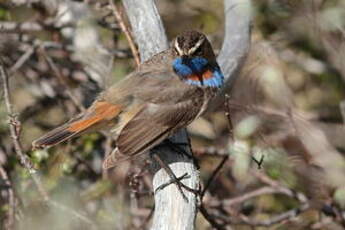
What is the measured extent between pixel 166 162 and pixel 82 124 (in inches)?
30.6

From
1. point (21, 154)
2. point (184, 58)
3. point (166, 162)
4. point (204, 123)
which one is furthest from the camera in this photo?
point (204, 123)

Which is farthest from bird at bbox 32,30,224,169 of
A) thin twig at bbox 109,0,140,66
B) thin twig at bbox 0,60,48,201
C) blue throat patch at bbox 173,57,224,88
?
thin twig at bbox 109,0,140,66

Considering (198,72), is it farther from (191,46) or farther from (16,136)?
(16,136)

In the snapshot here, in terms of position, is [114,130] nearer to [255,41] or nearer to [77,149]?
[77,149]

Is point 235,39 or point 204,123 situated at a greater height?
point 235,39

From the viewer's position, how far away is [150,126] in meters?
5.59

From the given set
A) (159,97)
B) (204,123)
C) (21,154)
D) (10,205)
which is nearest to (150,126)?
(159,97)

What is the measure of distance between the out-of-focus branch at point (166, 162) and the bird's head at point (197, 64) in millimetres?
154

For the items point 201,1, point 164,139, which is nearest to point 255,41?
point 201,1

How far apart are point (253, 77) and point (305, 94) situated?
1525 mm

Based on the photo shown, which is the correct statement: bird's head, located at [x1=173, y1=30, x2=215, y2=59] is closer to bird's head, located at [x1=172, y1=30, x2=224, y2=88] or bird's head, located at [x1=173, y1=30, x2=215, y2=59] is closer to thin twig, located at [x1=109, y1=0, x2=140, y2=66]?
bird's head, located at [x1=172, y1=30, x2=224, y2=88]

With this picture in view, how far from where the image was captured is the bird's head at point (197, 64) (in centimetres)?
577

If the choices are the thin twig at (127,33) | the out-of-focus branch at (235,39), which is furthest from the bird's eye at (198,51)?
the thin twig at (127,33)

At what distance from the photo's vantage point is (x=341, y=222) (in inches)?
278
